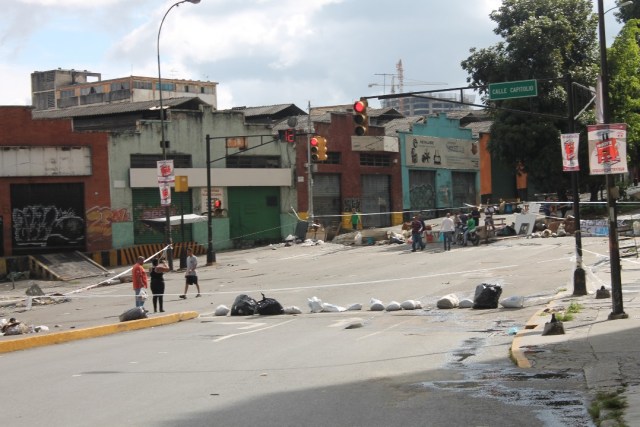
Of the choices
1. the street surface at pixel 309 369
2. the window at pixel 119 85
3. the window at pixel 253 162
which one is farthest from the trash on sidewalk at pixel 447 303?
the window at pixel 119 85

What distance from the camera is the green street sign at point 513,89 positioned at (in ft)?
77.5

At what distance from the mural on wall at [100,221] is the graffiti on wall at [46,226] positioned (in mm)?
488

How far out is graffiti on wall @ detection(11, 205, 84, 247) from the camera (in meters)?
43.8

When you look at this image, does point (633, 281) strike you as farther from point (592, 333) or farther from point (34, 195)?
point (34, 195)

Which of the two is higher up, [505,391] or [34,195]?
[34,195]

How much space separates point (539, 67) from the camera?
2041 inches

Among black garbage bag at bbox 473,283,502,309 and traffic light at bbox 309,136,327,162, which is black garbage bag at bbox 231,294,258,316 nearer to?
black garbage bag at bbox 473,283,502,309

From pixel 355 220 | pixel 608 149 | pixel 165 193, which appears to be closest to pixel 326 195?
pixel 355 220

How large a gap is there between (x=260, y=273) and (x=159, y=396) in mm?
26235

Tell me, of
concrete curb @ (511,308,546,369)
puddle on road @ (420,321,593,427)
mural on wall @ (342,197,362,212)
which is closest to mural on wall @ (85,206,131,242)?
mural on wall @ (342,197,362,212)

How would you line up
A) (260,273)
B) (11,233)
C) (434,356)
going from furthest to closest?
(11,233) < (260,273) < (434,356)

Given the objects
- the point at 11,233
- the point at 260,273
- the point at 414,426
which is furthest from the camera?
the point at 11,233

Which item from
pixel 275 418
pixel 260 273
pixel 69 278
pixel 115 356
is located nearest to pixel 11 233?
pixel 69 278

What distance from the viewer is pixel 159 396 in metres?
10.5
